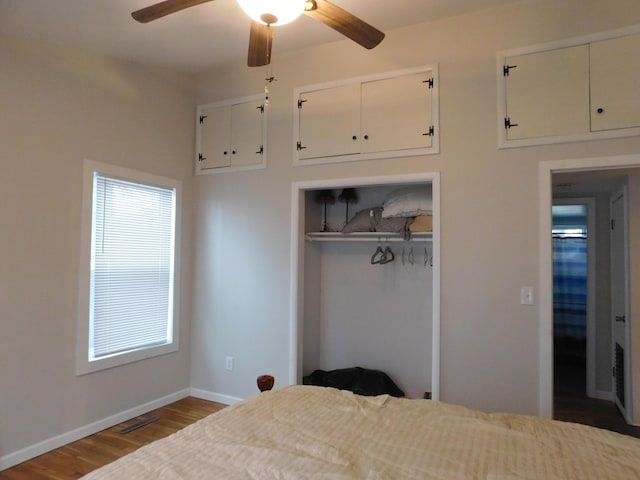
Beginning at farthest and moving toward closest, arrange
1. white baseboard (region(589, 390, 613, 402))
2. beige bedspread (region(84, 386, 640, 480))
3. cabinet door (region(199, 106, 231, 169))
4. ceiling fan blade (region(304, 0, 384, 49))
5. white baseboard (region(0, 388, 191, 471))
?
white baseboard (region(589, 390, 613, 402)), cabinet door (region(199, 106, 231, 169)), white baseboard (region(0, 388, 191, 471)), ceiling fan blade (region(304, 0, 384, 49)), beige bedspread (region(84, 386, 640, 480))

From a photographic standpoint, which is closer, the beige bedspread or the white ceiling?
the beige bedspread

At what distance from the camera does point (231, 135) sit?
3.80 m

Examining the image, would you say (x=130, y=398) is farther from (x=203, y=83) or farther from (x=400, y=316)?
(x=203, y=83)

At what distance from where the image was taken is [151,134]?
11.9ft

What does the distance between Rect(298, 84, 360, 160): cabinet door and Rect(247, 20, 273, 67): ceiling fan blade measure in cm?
119

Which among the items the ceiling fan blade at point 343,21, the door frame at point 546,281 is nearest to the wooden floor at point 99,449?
the door frame at point 546,281

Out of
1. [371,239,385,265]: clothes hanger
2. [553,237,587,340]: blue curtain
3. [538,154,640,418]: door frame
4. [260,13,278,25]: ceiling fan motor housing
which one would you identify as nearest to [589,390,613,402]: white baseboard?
[553,237,587,340]: blue curtain

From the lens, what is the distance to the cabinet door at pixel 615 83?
95.3 inches

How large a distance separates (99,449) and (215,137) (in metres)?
2.74

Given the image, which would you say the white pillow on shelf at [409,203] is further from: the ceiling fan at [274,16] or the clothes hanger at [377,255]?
the ceiling fan at [274,16]

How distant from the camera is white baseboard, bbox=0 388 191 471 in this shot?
2.67m

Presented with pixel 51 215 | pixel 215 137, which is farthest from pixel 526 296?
pixel 51 215

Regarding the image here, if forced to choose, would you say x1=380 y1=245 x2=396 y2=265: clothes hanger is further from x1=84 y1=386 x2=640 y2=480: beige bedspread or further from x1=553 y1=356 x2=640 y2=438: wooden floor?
x1=553 y1=356 x2=640 y2=438: wooden floor

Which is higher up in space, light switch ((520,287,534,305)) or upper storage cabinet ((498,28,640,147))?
upper storage cabinet ((498,28,640,147))
